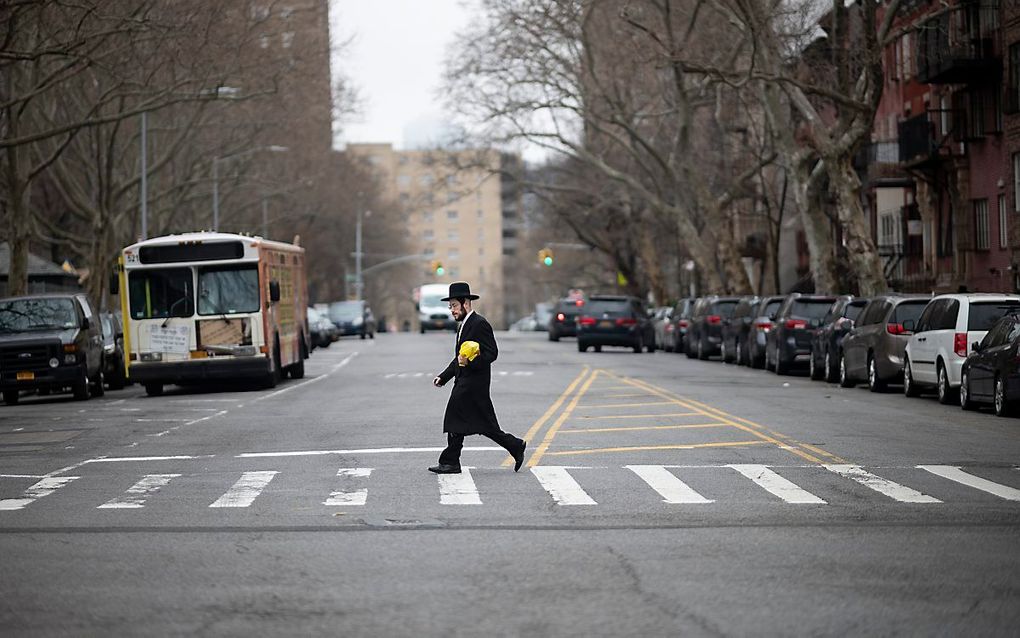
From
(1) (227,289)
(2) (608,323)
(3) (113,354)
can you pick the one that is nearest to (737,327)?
(2) (608,323)

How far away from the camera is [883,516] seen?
12734 millimetres

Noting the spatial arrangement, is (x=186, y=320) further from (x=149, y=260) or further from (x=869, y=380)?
(x=869, y=380)

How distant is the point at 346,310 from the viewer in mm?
84750

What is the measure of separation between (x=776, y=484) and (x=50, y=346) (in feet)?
65.7

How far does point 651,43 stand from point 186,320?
27.2m

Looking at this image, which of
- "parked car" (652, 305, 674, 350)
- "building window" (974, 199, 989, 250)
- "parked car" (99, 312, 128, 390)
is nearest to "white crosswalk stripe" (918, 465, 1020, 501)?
"parked car" (99, 312, 128, 390)

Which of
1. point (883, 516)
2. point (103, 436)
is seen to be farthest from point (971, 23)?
point (883, 516)

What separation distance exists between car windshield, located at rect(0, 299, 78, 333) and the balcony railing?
85.3ft

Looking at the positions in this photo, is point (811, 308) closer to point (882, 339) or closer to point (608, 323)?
point (882, 339)

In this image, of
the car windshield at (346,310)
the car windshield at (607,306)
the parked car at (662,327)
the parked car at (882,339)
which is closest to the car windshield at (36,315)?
the parked car at (882,339)

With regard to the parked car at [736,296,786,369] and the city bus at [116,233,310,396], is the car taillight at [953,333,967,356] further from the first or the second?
the parked car at [736,296,786,369]

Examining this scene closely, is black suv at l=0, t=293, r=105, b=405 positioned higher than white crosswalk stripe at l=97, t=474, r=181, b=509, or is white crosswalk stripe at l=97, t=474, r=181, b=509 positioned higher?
black suv at l=0, t=293, r=105, b=405

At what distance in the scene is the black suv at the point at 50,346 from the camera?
31734 mm

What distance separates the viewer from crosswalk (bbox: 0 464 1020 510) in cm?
1397
